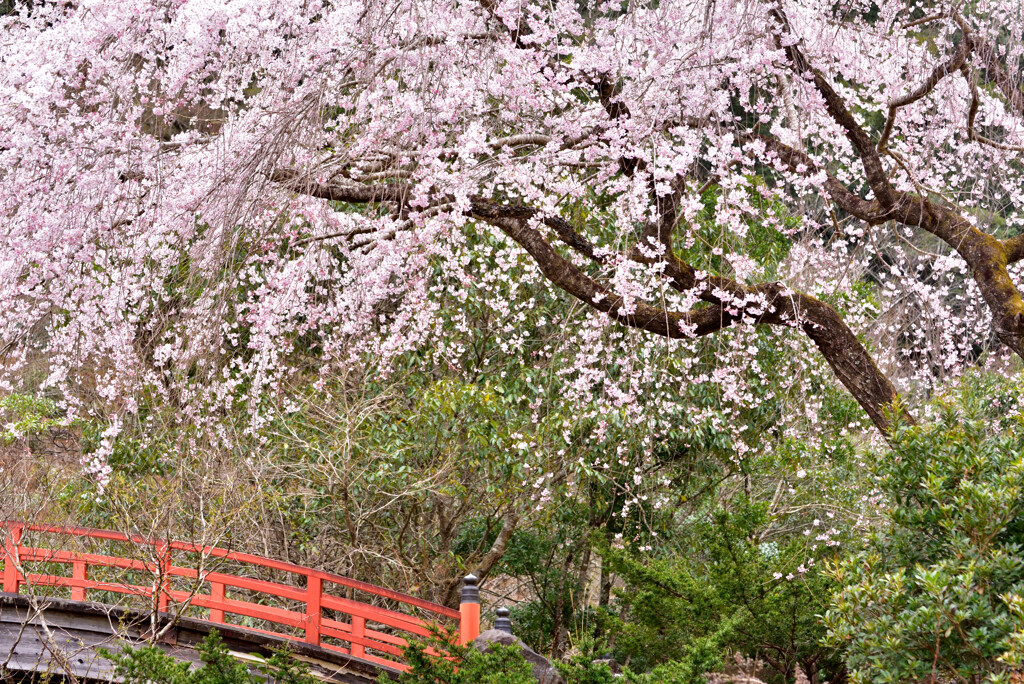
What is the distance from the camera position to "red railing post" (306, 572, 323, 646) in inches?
215

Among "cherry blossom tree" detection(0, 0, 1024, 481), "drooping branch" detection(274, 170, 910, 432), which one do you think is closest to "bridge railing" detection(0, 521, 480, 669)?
"cherry blossom tree" detection(0, 0, 1024, 481)

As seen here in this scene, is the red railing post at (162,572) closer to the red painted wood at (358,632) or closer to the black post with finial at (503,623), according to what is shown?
the red painted wood at (358,632)

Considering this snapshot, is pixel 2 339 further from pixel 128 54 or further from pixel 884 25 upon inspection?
pixel 884 25

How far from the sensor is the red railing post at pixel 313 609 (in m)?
5.45

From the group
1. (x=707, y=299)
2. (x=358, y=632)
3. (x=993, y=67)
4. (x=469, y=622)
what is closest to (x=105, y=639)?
(x=358, y=632)

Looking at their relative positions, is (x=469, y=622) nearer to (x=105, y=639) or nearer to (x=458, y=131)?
(x=105, y=639)

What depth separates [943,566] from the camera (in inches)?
98.7

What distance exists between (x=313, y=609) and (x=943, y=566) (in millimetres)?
3947

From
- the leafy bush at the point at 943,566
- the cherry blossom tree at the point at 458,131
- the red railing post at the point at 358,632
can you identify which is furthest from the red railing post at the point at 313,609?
the leafy bush at the point at 943,566

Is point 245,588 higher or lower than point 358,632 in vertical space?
higher

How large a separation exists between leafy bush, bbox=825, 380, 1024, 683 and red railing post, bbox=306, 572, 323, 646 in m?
3.49

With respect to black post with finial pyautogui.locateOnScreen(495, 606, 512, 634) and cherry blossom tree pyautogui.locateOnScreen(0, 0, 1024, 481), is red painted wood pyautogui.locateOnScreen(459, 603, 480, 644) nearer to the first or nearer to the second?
black post with finial pyautogui.locateOnScreen(495, 606, 512, 634)

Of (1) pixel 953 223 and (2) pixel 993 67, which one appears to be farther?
(1) pixel 953 223

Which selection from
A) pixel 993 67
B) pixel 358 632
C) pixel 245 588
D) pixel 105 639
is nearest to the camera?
pixel 993 67
